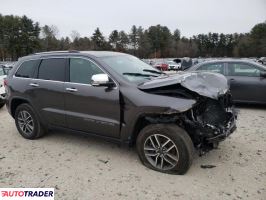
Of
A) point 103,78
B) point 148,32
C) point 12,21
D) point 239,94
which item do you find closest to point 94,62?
point 103,78

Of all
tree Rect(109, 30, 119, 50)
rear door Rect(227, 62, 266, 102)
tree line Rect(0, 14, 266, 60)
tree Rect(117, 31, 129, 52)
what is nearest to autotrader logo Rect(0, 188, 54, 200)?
rear door Rect(227, 62, 266, 102)

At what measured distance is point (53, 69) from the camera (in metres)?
5.34

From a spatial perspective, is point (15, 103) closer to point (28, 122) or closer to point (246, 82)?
point (28, 122)

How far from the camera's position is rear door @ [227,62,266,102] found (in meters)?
8.10

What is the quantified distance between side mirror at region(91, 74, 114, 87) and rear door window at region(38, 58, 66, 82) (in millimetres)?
1028

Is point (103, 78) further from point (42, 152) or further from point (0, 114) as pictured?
point (0, 114)

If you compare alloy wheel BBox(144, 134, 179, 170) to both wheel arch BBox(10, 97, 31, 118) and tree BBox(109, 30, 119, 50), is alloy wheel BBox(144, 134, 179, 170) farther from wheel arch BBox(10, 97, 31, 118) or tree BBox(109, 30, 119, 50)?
tree BBox(109, 30, 119, 50)

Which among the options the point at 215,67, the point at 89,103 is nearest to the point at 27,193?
the point at 89,103

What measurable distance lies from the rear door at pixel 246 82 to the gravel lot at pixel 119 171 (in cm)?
260

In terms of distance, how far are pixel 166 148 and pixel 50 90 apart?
246cm

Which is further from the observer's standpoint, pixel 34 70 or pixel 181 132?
pixel 34 70

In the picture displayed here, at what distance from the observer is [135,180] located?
4016 mm

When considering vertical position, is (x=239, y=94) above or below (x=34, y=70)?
below

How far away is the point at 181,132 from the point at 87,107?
5.41 ft
